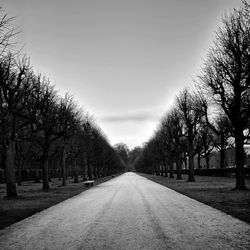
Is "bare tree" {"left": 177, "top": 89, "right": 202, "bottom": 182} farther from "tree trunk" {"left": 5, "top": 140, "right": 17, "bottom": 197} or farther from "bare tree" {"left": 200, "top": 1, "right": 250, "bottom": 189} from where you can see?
"tree trunk" {"left": 5, "top": 140, "right": 17, "bottom": 197}

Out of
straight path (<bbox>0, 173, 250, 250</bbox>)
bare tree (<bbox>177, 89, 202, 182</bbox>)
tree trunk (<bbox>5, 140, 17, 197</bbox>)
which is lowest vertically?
straight path (<bbox>0, 173, 250, 250</bbox>)

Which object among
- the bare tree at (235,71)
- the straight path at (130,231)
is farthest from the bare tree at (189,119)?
the straight path at (130,231)

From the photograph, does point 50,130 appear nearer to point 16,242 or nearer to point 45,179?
point 45,179

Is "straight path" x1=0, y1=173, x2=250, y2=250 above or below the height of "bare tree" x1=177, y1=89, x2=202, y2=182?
below

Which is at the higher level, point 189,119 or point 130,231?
point 189,119

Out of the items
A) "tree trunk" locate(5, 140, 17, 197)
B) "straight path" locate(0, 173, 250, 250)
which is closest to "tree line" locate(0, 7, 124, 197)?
"tree trunk" locate(5, 140, 17, 197)

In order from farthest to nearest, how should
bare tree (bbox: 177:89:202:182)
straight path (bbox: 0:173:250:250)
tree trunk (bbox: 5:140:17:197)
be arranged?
bare tree (bbox: 177:89:202:182), tree trunk (bbox: 5:140:17:197), straight path (bbox: 0:173:250:250)

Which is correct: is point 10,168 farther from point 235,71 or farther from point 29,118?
point 235,71

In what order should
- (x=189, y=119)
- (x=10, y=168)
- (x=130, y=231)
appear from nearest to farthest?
(x=130, y=231), (x=10, y=168), (x=189, y=119)

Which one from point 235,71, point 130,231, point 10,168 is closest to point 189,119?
point 235,71

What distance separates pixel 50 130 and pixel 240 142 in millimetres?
16921

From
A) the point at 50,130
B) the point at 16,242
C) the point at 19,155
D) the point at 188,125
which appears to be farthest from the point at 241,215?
the point at 19,155

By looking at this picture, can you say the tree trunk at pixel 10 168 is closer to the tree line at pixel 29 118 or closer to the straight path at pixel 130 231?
the tree line at pixel 29 118

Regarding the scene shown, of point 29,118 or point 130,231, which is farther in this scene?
point 29,118
